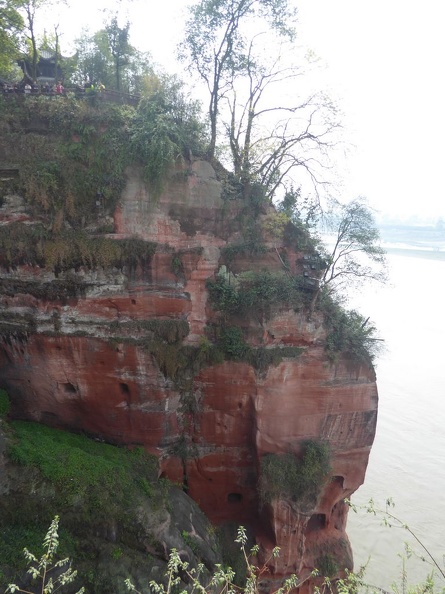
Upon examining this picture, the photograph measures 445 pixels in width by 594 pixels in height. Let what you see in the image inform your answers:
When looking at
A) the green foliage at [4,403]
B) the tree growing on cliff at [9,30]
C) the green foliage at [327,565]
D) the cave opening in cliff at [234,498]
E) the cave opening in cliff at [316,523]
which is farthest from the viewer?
the tree growing on cliff at [9,30]

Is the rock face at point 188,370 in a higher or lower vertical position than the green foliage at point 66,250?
lower

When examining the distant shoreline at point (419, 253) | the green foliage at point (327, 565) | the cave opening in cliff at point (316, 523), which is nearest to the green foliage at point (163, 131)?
the cave opening in cliff at point (316, 523)

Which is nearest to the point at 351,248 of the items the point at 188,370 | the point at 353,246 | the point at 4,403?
the point at 353,246

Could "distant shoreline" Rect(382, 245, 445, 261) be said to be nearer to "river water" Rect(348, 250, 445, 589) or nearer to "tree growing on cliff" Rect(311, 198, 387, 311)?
"river water" Rect(348, 250, 445, 589)

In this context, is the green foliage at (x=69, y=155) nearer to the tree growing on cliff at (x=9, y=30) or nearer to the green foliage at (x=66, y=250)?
the green foliage at (x=66, y=250)

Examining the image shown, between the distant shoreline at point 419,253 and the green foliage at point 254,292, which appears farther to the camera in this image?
the distant shoreline at point 419,253

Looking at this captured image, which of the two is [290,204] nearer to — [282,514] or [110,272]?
[110,272]

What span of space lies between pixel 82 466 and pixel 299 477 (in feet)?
19.7

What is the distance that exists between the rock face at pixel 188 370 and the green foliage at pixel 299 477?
28 cm

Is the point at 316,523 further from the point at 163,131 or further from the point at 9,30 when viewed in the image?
the point at 9,30

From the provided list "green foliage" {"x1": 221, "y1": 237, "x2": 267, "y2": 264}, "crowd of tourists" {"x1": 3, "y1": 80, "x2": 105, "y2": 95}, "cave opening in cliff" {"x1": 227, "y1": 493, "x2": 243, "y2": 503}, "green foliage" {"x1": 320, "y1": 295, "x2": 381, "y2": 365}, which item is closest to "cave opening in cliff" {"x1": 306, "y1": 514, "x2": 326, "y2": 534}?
"cave opening in cliff" {"x1": 227, "y1": 493, "x2": 243, "y2": 503}

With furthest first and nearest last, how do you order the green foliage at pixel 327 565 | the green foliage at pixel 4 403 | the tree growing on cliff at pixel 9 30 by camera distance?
the tree growing on cliff at pixel 9 30 < the green foliage at pixel 327 565 < the green foliage at pixel 4 403

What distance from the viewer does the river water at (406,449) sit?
14430mm

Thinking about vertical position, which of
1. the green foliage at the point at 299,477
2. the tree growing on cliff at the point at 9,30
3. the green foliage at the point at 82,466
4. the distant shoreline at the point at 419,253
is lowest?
the green foliage at the point at 299,477
